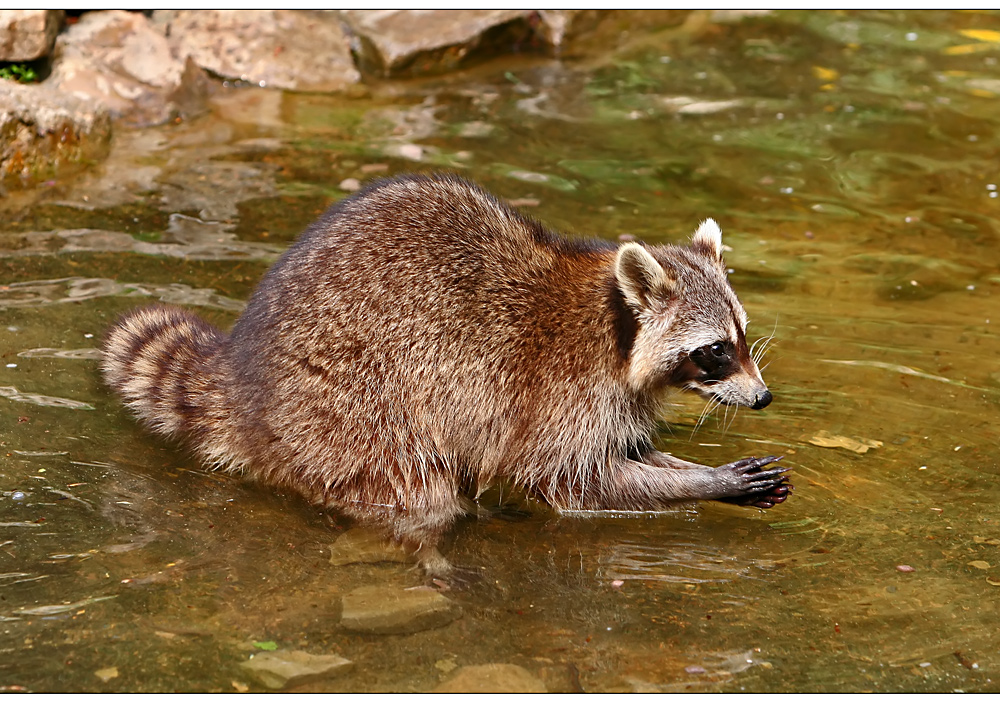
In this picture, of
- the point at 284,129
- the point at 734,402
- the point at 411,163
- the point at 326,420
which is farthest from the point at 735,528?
the point at 284,129

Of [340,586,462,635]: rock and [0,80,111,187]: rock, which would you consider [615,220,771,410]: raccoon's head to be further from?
[0,80,111,187]: rock

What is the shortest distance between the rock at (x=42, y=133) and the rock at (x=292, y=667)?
4.74 meters

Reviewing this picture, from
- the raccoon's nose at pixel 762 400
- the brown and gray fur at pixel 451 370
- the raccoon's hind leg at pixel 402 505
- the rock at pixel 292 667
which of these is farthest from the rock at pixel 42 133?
the raccoon's nose at pixel 762 400

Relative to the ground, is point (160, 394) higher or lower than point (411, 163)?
lower

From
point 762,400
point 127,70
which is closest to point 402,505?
point 762,400

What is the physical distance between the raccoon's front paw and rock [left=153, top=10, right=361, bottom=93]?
222 inches

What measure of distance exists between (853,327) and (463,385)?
8.92 ft

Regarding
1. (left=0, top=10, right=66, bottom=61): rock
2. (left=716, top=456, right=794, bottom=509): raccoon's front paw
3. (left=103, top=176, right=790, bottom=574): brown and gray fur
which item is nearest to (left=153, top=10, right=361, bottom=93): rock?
(left=0, top=10, right=66, bottom=61): rock

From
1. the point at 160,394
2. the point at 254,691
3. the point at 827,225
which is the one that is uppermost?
the point at 827,225

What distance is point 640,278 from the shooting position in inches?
183

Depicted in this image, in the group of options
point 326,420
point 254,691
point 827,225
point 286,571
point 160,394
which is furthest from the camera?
point 827,225

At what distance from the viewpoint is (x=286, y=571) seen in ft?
13.6

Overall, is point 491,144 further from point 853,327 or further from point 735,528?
point 735,528

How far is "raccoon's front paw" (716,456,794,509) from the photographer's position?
4.61 m
